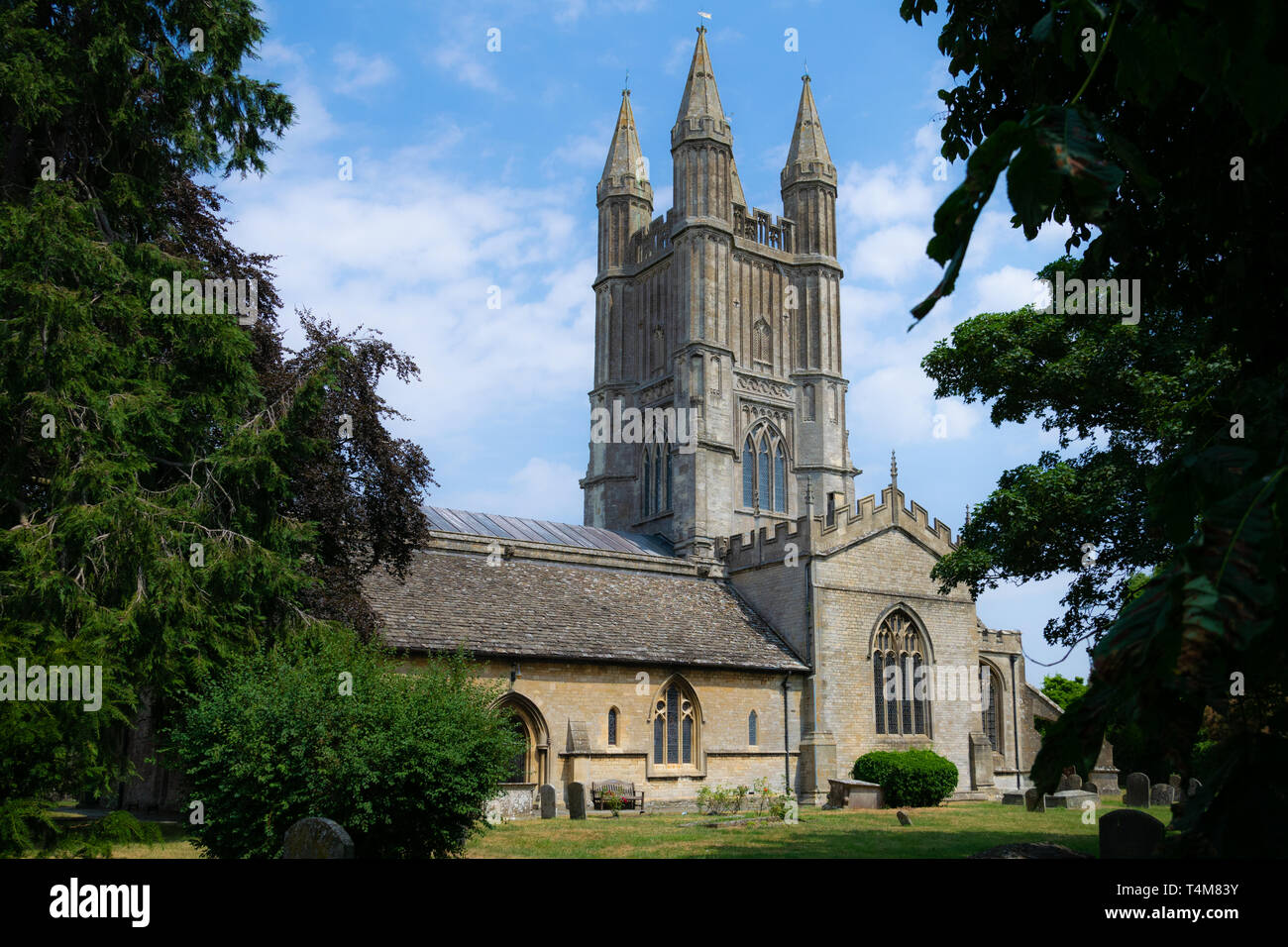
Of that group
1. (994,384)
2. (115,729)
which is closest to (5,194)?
(115,729)

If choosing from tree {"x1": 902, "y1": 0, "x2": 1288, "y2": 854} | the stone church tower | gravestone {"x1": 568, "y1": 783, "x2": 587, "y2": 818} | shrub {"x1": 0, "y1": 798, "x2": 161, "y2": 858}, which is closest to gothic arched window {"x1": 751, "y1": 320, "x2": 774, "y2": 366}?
the stone church tower

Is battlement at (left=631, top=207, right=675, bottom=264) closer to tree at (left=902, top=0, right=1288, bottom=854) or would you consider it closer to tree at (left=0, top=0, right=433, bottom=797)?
tree at (left=0, top=0, right=433, bottom=797)

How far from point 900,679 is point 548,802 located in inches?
523

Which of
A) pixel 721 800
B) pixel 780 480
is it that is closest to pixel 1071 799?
pixel 721 800

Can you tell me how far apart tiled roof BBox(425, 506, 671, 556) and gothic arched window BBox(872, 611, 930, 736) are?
8.51m

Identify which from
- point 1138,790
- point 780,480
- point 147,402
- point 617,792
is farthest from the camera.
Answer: point 780,480

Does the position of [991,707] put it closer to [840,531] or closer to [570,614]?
[840,531]

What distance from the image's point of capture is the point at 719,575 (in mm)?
34000

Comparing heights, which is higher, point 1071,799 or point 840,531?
point 840,531

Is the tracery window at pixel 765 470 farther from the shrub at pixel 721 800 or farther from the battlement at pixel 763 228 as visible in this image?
the shrub at pixel 721 800

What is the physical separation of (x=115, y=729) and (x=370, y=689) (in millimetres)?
5633

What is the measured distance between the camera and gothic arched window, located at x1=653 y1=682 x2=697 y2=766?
26453 mm

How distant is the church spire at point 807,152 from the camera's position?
5000 cm

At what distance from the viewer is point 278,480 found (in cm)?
1580
